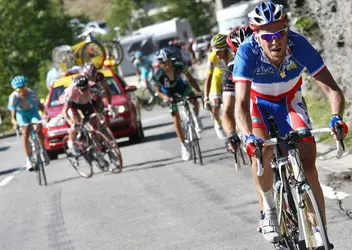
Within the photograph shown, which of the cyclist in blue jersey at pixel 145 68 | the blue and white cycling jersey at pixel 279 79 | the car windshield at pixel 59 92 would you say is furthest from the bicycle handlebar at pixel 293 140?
the cyclist in blue jersey at pixel 145 68

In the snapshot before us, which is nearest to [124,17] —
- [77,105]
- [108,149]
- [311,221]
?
[77,105]

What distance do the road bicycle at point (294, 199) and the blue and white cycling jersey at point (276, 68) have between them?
1.07 ft

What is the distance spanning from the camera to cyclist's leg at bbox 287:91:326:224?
269 inches

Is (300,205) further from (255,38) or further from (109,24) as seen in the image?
(109,24)

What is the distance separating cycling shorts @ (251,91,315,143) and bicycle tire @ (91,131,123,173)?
8.62 m

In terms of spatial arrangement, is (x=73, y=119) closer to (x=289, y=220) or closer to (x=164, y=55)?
(x=164, y=55)

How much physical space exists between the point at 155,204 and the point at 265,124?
4607mm

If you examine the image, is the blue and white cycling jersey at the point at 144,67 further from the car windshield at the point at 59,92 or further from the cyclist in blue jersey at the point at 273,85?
the cyclist in blue jersey at the point at 273,85

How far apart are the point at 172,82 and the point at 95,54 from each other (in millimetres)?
14425

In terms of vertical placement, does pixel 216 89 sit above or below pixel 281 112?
below

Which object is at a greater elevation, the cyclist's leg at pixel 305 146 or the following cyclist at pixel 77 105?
the cyclist's leg at pixel 305 146

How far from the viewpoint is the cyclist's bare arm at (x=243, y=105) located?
6844 millimetres

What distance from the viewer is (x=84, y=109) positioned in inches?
647

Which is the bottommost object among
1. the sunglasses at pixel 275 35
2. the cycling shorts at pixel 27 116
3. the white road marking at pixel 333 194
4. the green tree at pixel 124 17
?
the green tree at pixel 124 17
